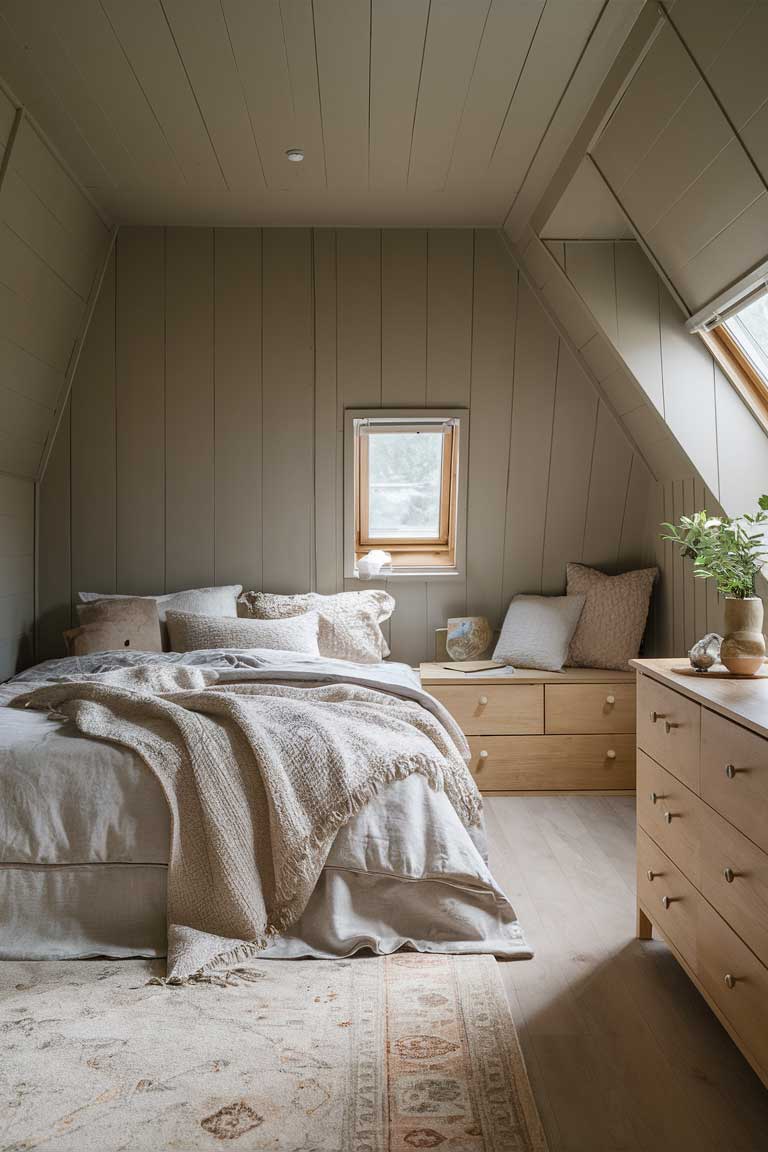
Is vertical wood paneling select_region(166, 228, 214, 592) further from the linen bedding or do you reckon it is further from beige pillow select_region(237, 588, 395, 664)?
the linen bedding

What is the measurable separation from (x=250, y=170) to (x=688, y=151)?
1786mm

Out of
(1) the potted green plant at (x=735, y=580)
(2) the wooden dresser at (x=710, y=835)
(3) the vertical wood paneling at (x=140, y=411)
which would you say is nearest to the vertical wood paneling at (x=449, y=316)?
(3) the vertical wood paneling at (x=140, y=411)

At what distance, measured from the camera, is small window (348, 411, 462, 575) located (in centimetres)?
432

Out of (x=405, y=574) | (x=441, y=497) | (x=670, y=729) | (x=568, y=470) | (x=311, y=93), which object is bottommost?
(x=670, y=729)

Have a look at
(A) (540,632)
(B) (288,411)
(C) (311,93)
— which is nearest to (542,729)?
(A) (540,632)

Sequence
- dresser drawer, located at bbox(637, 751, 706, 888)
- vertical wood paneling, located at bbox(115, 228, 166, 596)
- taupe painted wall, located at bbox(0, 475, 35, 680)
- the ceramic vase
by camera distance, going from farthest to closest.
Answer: vertical wood paneling, located at bbox(115, 228, 166, 596) → taupe painted wall, located at bbox(0, 475, 35, 680) → the ceramic vase → dresser drawer, located at bbox(637, 751, 706, 888)

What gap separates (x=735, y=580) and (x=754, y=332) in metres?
1.09

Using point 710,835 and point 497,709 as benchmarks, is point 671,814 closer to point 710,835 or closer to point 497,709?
point 710,835

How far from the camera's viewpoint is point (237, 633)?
377cm

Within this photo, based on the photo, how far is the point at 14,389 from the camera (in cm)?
368

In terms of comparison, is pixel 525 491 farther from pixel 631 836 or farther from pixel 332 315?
pixel 631 836

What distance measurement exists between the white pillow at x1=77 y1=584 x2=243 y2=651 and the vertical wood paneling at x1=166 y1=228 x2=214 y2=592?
0.19 metres

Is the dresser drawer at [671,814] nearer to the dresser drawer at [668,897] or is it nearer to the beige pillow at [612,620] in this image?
the dresser drawer at [668,897]

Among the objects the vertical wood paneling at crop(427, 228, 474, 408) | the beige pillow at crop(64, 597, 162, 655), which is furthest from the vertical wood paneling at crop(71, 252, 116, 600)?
the vertical wood paneling at crop(427, 228, 474, 408)
